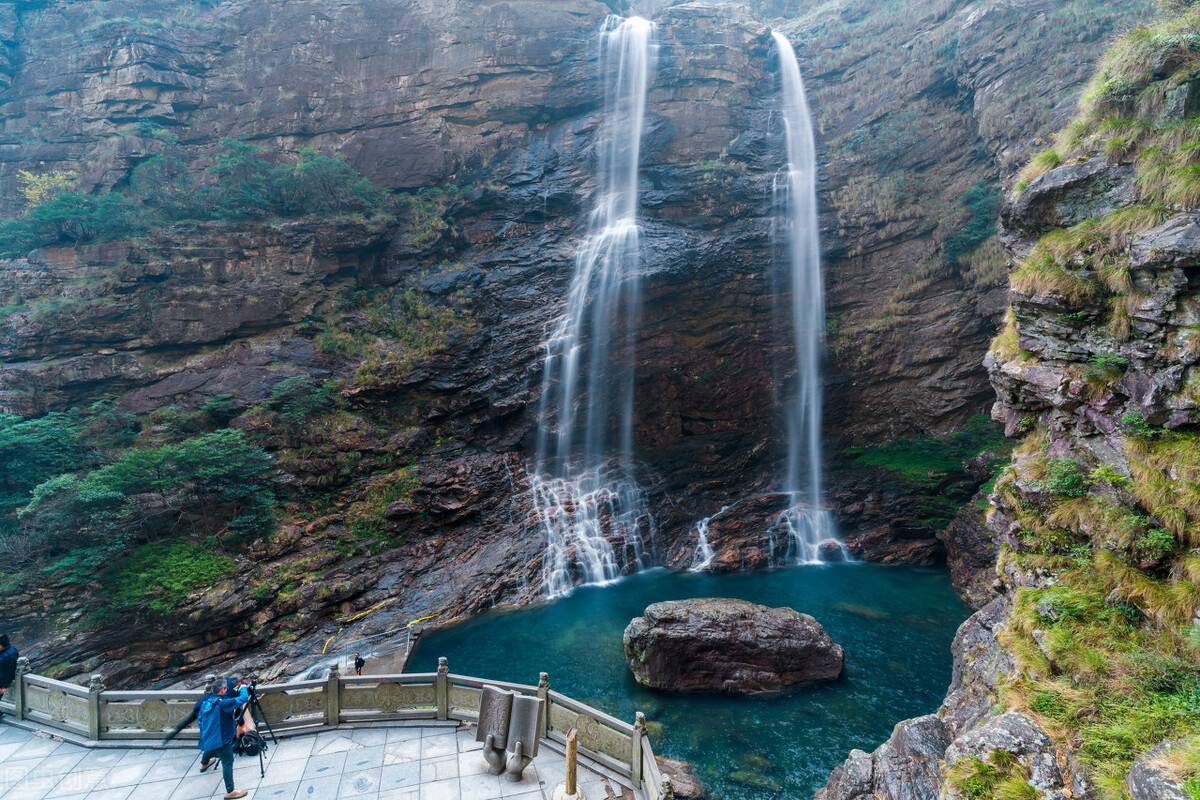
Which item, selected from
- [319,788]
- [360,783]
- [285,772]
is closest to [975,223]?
[360,783]

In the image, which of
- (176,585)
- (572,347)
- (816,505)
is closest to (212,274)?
(176,585)

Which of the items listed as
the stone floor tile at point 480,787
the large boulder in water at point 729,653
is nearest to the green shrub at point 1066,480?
the large boulder in water at point 729,653

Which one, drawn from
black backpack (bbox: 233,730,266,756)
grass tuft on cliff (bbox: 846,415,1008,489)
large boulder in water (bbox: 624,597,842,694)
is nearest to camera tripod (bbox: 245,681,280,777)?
black backpack (bbox: 233,730,266,756)

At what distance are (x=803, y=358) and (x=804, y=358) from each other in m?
0.05

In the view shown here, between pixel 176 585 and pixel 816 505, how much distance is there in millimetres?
23724

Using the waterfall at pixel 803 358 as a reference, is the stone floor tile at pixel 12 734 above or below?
below

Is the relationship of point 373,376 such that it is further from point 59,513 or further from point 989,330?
point 989,330

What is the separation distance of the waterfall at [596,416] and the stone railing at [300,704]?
12.4 metres

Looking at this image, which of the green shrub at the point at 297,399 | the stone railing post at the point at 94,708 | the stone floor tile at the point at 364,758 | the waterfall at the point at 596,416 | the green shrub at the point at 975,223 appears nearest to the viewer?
the stone floor tile at the point at 364,758

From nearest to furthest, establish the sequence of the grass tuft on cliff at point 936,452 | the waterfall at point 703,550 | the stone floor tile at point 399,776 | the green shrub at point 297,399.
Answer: the stone floor tile at point 399,776, the green shrub at point 297,399, the waterfall at point 703,550, the grass tuft on cliff at point 936,452

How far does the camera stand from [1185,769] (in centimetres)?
413

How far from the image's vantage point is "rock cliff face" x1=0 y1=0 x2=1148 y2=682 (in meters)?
20.3

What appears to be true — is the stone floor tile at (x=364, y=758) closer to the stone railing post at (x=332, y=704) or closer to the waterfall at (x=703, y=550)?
the stone railing post at (x=332, y=704)

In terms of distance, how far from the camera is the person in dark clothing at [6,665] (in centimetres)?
829
